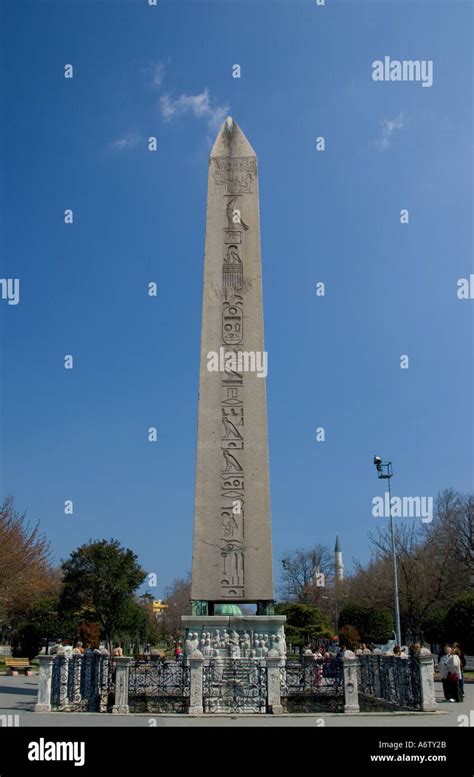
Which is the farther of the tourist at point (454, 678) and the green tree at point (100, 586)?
the green tree at point (100, 586)

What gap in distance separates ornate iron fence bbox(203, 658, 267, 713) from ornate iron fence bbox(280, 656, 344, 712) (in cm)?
53

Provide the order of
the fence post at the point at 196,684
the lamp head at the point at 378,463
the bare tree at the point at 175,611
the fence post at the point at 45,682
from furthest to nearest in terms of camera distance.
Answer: the bare tree at the point at 175,611
the lamp head at the point at 378,463
the fence post at the point at 45,682
the fence post at the point at 196,684

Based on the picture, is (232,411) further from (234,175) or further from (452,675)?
(452,675)

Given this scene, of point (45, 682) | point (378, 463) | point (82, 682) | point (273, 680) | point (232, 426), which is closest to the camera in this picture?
point (273, 680)

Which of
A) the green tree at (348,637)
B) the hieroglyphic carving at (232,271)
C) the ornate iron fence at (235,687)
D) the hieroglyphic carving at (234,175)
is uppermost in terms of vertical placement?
the hieroglyphic carving at (234,175)

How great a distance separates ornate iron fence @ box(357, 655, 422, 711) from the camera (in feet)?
40.9

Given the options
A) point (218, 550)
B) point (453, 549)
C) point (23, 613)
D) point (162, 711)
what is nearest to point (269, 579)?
point (218, 550)

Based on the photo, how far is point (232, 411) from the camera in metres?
13.2

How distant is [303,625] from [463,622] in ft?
30.5

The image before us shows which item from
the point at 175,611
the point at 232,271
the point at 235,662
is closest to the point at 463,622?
the point at 235,662

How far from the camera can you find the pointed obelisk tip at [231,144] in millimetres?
15055

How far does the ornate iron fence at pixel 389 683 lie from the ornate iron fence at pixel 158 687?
3.07m

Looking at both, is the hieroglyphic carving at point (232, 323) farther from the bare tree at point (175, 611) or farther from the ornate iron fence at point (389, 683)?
the bare tree at point (175, 611)

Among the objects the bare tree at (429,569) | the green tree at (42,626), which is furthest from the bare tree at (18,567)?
the bare tree at (429,569)
